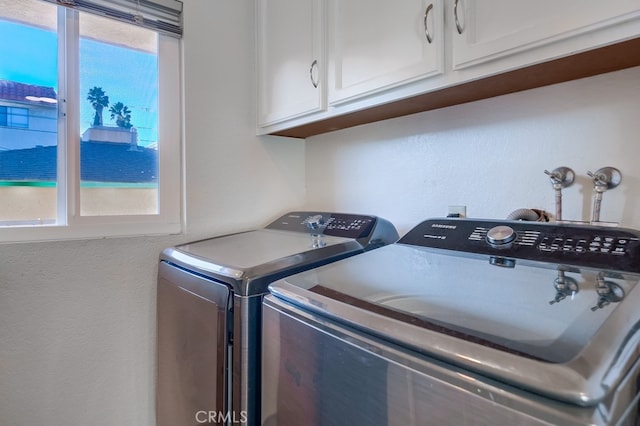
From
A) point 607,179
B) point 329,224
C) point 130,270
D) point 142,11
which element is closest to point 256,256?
point 329,224

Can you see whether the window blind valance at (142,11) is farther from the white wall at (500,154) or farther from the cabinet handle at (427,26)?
the cabinet handle at (427,26)

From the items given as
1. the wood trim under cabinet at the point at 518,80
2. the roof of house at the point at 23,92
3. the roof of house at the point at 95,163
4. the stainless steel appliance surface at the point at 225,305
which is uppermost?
the roof of house at the point at 23,92

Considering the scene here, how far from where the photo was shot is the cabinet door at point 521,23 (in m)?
0.72

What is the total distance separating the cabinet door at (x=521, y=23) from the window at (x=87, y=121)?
124 cm

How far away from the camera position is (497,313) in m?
0.59

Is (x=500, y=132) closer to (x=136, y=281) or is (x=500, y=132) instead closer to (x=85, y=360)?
(x=136, y=281)

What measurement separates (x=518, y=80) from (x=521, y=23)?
0.74ft

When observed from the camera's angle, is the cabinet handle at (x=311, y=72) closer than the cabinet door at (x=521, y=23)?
No

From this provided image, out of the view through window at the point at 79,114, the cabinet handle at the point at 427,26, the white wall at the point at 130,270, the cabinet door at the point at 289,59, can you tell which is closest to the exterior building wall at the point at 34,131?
the view through window at the point at 79,114

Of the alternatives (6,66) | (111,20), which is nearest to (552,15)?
(111,20)

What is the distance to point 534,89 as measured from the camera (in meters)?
1.13

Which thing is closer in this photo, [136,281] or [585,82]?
[585,82]

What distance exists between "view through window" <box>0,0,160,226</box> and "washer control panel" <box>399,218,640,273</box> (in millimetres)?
1251

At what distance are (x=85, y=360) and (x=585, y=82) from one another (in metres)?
2.01
